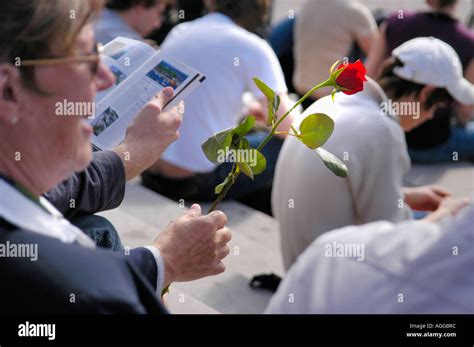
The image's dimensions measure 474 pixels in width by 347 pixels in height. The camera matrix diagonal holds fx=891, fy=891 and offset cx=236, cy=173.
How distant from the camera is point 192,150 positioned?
14.4 ft

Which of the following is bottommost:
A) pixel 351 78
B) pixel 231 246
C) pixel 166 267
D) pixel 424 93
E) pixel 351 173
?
pixel 231 246

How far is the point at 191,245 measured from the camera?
1.83 m

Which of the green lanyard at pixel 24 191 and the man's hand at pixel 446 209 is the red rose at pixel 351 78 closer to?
the green lanyard at pixel 24 191

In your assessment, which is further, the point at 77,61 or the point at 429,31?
the point at 429,31

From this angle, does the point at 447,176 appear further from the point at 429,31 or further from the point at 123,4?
the point at 123,4

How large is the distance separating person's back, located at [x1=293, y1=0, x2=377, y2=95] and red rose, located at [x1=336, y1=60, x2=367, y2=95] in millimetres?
3676

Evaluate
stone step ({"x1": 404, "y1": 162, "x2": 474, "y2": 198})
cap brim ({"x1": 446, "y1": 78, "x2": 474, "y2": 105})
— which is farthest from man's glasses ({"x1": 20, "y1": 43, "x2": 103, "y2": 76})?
stone step ({"x1": 404, "y1": 162, "x2": 474, "y2": 198})

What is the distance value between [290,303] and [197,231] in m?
0.44

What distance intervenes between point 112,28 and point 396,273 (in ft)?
11.5

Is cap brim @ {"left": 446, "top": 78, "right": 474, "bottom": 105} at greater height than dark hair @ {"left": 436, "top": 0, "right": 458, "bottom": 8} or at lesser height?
greater

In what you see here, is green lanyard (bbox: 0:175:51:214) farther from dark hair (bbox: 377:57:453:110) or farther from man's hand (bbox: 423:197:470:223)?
dark hair (bbox: 377:57:453:110)

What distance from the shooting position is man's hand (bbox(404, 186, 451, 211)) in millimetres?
3430

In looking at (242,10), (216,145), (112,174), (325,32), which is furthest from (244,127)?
(325,32)

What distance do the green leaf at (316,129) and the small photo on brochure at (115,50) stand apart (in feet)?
2.07
